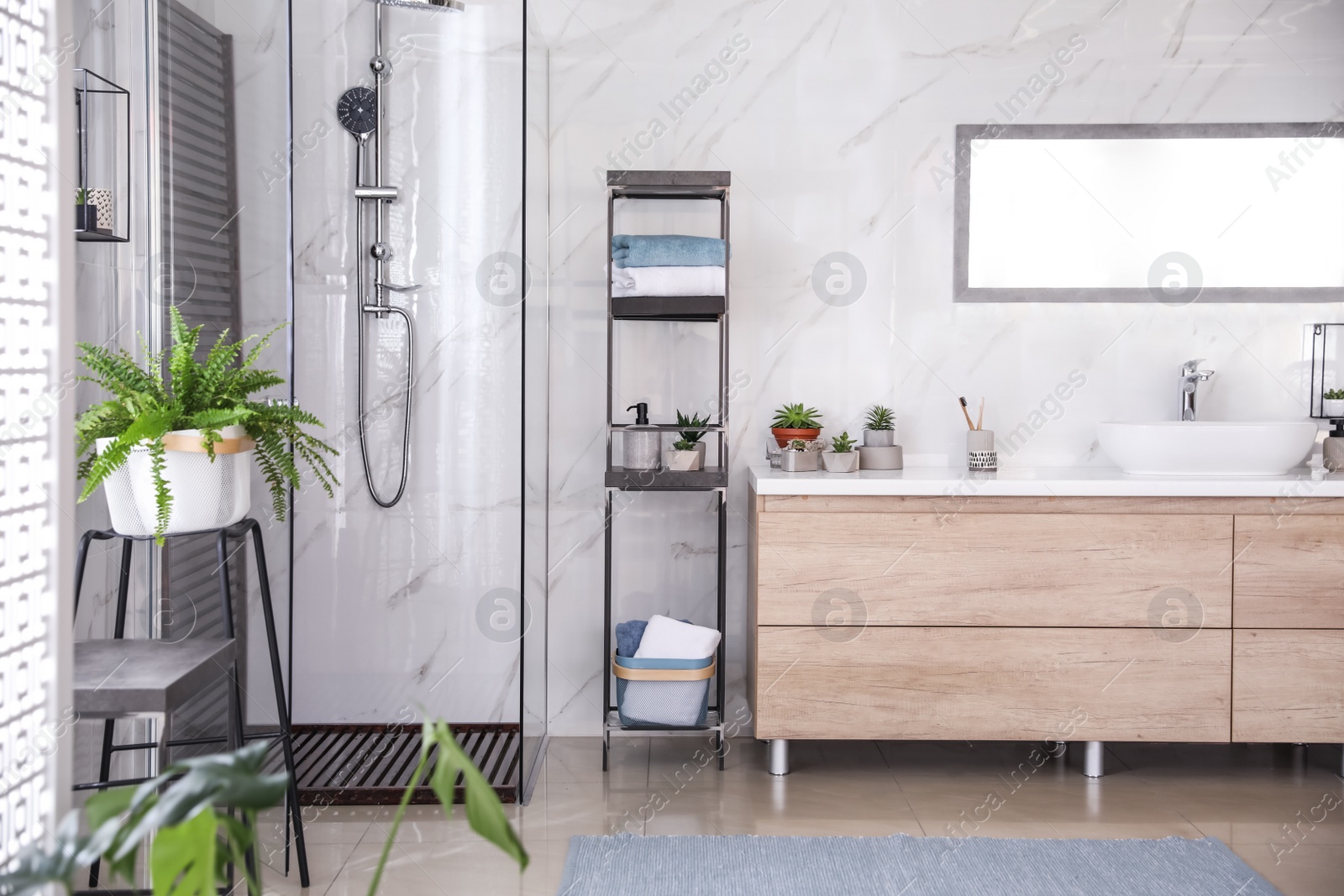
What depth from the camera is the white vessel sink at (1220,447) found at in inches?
100

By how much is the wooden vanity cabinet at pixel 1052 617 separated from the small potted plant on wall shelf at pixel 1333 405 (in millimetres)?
442

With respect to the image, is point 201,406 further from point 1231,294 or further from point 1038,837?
point 1231,294

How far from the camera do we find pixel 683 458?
8.80 ft

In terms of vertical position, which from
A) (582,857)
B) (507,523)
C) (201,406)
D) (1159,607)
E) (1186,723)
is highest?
(201,406)

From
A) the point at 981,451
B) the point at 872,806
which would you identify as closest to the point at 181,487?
the point at 872,806

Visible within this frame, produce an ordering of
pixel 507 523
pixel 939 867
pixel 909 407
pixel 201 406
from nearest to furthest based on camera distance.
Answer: pixel 201 406
pixel 939 867
pixel 507 523
pixel 909 407

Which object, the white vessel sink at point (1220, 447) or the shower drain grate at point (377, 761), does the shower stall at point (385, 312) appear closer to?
the shower drain grate at point (377, 761)

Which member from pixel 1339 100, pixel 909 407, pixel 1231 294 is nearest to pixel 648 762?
pixel 909 407

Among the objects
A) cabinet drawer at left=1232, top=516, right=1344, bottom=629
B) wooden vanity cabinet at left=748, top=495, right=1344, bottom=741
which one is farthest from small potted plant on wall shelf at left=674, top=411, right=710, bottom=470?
cabinet drawer at left=1232, top=516, right=1344, bottom=629

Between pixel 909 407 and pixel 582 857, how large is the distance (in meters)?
1.61

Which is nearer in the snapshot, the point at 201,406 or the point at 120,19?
the point at 201,406

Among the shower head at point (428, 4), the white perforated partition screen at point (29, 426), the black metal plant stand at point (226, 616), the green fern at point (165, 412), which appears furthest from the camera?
the shower head at point (428, 4)

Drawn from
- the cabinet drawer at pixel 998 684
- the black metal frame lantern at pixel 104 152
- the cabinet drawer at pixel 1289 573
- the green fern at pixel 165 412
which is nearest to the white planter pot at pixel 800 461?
the cabinet drawer at pixel 998 684

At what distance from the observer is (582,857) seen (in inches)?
86.6
